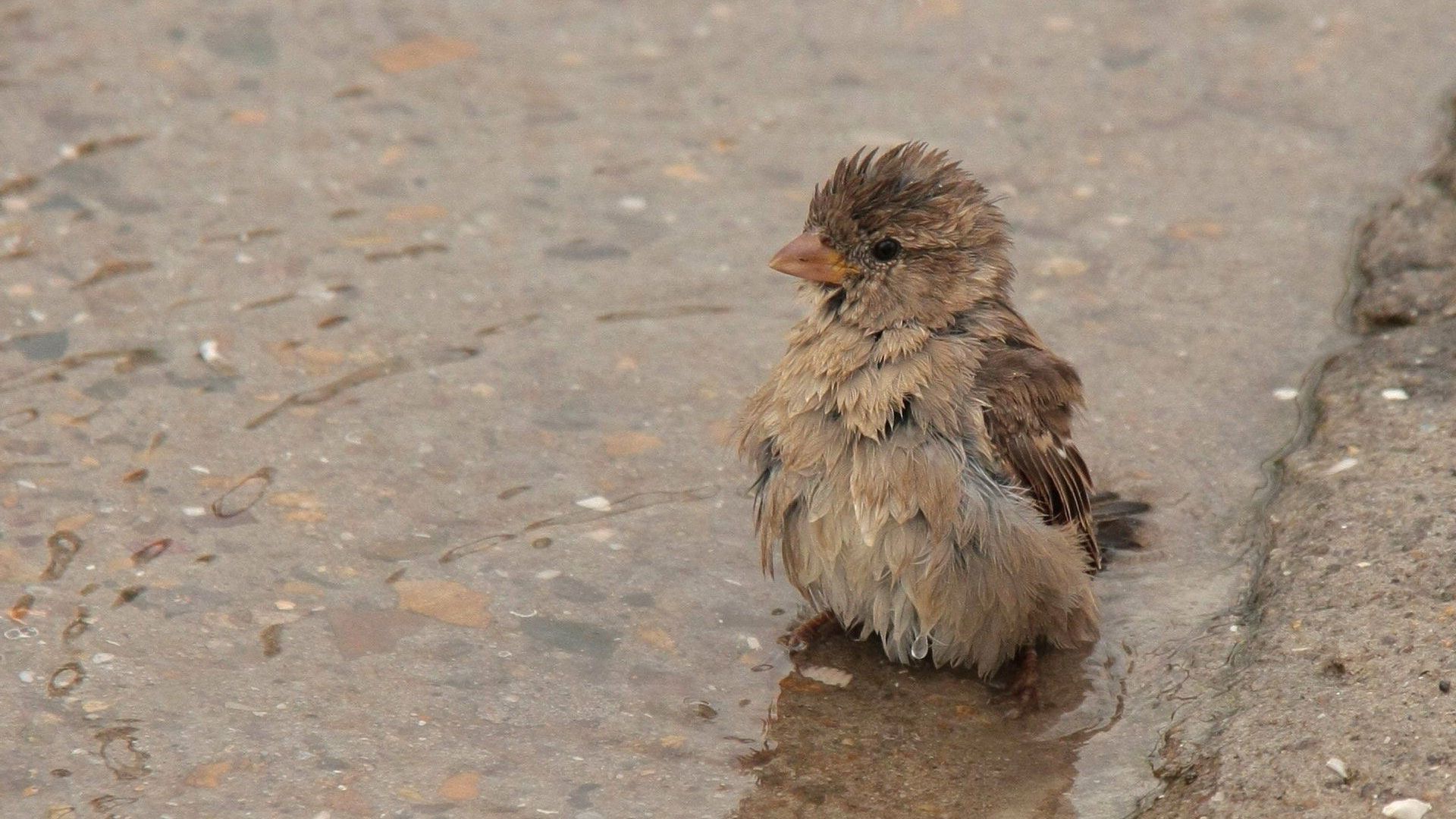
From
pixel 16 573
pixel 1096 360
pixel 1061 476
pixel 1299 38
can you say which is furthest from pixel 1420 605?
pixel 1299 38

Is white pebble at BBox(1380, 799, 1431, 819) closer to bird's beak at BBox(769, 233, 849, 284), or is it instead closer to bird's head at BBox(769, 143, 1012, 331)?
bird's head at BBox(769, 143, 1012, 331)

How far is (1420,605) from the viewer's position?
165 inches

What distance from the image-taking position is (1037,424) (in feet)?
14.4

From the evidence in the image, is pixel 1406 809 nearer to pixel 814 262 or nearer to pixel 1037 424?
pixel 1037 424

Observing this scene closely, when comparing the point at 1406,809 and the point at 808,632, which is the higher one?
the point at 1406,809

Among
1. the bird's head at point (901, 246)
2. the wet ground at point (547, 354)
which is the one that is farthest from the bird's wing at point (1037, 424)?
the wet ground at point (547, 354)

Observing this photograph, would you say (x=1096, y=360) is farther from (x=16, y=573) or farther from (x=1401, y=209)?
(x=16, y=573)

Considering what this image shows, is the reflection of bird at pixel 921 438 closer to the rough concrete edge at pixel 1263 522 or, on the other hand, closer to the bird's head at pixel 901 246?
the bird's head at pixel 901 246

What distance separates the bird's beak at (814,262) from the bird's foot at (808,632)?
868 millimetres

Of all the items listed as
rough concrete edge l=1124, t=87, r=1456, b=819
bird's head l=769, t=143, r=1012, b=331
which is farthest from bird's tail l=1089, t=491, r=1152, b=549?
bird's head l=769, t=143, r=1012, b=331

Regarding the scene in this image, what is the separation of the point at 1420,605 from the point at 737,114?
11.7ft

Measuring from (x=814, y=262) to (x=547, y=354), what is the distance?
135 cm

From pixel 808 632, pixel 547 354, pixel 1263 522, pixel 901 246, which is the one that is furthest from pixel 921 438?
pixel 547 354

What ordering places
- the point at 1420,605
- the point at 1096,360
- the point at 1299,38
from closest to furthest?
the point at 1420,605, the point at 1096,360, the point at 1299,38
